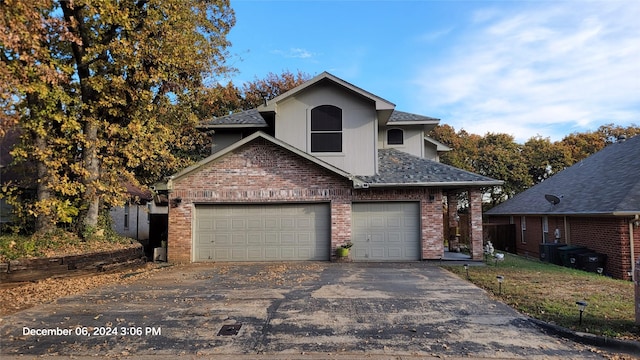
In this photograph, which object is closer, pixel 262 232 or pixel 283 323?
pixel 283 323

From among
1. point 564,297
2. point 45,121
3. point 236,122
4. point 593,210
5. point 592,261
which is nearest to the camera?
point 564,297

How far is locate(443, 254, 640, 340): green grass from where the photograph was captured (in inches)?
253

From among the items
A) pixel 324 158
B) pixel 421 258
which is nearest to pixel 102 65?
pixel 324 158

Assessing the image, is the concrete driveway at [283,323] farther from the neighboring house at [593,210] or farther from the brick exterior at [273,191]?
the neighboring house at [593,210]

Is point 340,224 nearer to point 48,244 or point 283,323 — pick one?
point 283,323

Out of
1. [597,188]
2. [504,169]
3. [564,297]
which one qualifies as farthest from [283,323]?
[504,169]

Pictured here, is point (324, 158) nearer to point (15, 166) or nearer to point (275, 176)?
point (275, 176)

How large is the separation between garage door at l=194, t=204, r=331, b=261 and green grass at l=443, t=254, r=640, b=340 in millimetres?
4916

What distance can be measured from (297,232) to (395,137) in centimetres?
708

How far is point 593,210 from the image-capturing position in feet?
48.9

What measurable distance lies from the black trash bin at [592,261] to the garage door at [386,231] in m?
6.33

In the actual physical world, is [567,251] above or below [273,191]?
below

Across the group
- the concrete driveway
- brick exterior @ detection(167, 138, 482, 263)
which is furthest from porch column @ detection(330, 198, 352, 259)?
the concrete driveway

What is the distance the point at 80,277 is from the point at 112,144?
4359 millimetres
